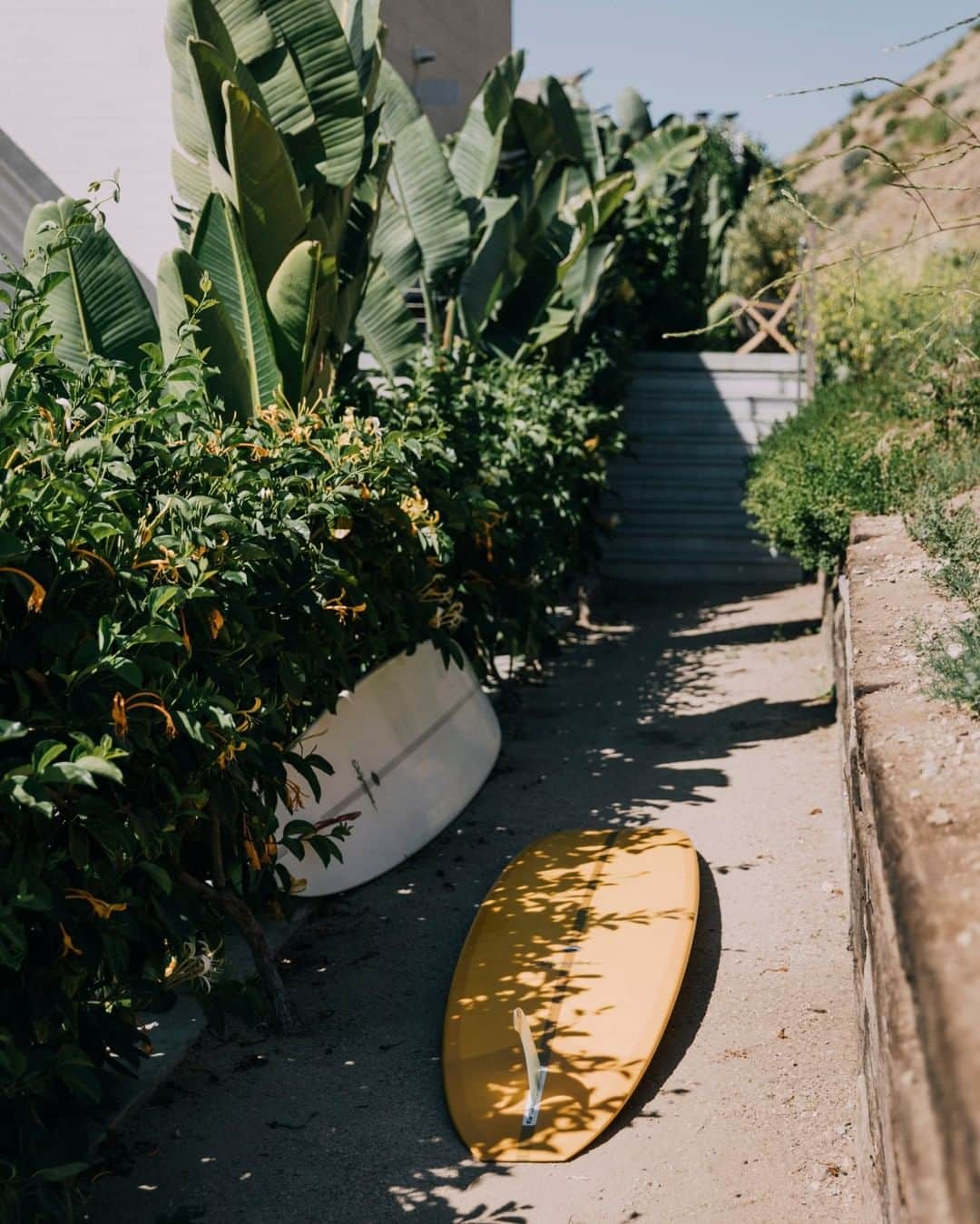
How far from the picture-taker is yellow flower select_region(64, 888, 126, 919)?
9.89ft

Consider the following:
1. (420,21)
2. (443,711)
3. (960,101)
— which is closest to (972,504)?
(443,711)

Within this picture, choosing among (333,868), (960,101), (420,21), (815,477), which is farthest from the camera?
(960,101)

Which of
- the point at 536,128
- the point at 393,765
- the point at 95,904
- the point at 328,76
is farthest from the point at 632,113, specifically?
the point at 95,904

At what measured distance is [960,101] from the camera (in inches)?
2630

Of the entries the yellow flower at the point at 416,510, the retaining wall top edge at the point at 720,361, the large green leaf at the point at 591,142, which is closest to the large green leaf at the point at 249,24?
the yellow flower at the point at 416,510

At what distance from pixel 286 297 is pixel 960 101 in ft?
233

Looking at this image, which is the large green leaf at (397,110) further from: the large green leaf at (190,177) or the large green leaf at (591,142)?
the large green leaf at (591,142)

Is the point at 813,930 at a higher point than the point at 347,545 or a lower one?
lower

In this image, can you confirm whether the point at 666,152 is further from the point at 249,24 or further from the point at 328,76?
the point at 249,24

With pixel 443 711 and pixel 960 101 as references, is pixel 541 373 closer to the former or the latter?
pixel 443 711

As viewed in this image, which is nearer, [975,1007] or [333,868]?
[975,1007]

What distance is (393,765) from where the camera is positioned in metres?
6.21

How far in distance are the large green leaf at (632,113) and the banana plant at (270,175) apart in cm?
925

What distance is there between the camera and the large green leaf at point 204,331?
5031 mm
